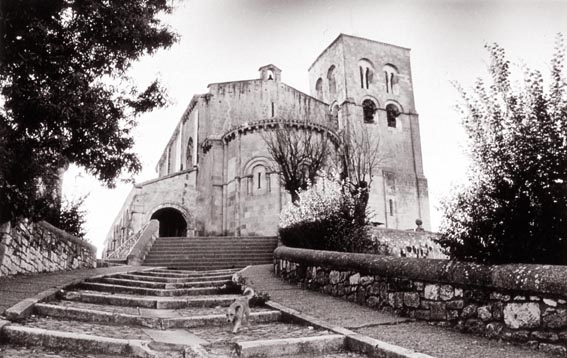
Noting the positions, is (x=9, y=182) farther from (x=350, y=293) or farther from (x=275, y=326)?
(x=350, y=293)

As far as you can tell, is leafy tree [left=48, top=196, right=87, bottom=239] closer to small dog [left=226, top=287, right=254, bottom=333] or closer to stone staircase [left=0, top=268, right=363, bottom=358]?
stone staircase [left=0, top=268, right=363, bottom=358]

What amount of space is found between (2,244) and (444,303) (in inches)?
294

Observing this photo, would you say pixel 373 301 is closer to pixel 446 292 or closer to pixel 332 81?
pixel 446 292

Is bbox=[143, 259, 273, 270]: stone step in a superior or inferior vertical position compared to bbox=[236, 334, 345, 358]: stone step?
superior

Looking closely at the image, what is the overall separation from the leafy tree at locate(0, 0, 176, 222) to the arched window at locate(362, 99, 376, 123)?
28600 millimetres

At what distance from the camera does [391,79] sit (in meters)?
38.2

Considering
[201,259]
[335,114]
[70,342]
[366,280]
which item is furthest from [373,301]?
[335,114]

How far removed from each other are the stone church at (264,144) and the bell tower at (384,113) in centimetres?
9

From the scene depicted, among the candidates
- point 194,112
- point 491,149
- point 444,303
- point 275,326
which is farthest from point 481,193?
point 194,112

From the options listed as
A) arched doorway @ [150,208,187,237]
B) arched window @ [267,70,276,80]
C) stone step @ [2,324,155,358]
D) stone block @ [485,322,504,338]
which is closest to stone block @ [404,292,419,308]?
stone block @ [485,322,504,338]

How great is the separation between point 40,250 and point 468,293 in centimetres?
889

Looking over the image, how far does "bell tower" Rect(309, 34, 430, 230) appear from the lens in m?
34.1

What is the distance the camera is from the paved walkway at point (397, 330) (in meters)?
4.01

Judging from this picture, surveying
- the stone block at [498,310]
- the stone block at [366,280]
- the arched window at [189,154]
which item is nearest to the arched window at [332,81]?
the arched window at [189,154]
